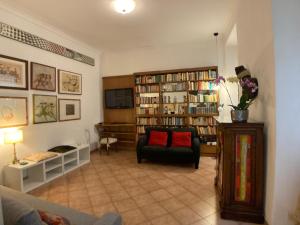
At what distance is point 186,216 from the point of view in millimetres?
2297

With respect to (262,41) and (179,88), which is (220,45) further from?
(262,41)

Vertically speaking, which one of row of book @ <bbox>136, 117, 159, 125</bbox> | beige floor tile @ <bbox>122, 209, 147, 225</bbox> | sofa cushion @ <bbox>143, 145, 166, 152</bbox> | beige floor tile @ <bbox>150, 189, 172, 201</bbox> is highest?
row of book @ <bbox>136, 117, 159, 125</bbox>

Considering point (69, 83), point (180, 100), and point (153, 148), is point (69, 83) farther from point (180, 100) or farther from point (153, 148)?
point (180, 100)

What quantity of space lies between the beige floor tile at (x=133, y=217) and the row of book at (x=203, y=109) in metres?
3.10

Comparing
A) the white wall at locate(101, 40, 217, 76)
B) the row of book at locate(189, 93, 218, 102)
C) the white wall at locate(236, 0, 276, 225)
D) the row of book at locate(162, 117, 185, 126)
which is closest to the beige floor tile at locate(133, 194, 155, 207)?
the white wall at locate(236, 0, 276, 225)

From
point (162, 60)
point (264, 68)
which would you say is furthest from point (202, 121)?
point (264, 68)

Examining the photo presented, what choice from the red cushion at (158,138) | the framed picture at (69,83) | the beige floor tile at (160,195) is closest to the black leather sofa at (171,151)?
the red cushion at (158,138)

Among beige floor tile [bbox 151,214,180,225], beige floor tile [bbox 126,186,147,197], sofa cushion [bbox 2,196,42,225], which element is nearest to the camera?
sofa cushion [bbox 2,196,42,225]

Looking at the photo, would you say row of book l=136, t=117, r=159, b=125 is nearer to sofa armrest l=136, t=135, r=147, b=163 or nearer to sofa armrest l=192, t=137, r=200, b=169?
sofa armrest l=136, t=135, r=147, b=163

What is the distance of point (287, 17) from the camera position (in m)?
1.89

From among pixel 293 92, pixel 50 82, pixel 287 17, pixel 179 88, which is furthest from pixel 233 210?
pixel 50 82

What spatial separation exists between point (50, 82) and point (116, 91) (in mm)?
2069

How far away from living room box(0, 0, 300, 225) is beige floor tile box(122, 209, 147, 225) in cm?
2

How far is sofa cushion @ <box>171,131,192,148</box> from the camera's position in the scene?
419cm
